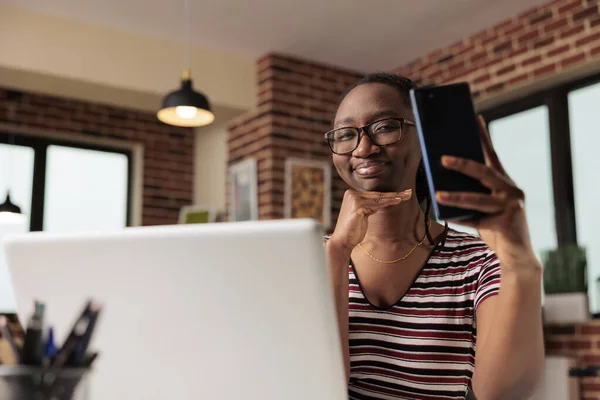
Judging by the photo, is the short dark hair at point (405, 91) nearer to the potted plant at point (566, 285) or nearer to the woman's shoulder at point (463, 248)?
the woman's shoulder at point (463, 248)

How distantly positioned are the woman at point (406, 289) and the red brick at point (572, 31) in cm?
292

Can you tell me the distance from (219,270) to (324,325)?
0.43ft

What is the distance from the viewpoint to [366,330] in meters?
1.18

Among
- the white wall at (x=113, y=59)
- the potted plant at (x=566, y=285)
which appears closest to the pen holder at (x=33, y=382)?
the potted plant at (x=566, y=285)

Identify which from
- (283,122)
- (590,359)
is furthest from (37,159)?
(590,359)

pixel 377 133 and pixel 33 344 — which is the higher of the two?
pixel 377 133

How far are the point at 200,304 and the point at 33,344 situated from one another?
0.18m

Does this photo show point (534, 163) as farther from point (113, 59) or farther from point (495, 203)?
point (495, 203)

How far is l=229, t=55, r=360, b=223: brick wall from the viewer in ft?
15.3

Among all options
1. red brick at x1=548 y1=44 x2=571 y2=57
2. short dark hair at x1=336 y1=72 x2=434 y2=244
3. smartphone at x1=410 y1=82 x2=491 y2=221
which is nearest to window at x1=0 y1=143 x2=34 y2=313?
red brick at x1=548 y1=44 x2=571 y2=57

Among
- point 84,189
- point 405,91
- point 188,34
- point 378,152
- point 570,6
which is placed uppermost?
point 188,34

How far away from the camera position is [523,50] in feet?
13.4

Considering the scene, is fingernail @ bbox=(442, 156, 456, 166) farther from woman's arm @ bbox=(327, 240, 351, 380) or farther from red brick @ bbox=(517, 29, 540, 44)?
red brick @ bbox=(517, 29, 540, 44)

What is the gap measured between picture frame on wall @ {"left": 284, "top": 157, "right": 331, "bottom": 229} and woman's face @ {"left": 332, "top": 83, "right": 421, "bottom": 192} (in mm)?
3378
